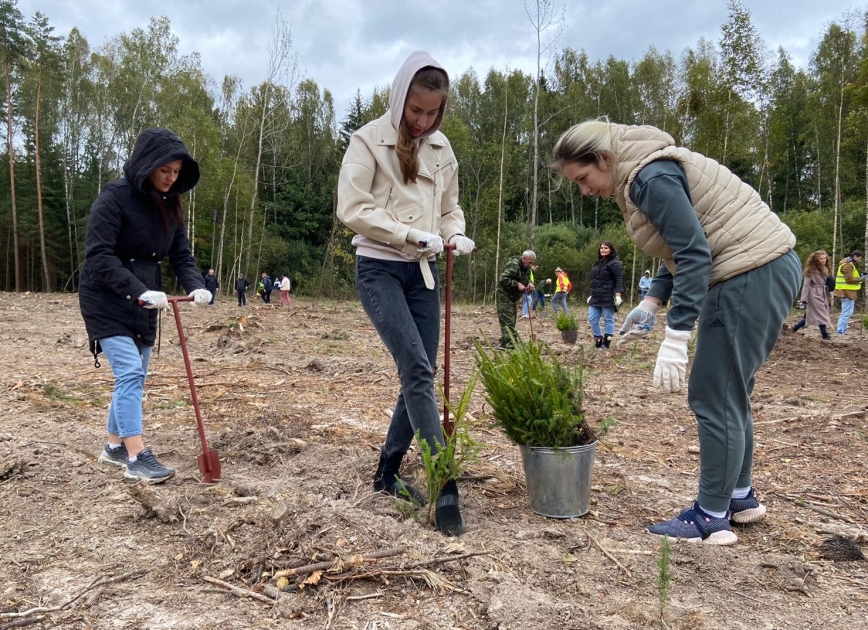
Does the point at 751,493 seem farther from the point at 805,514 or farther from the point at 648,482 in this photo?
the point at 648,482

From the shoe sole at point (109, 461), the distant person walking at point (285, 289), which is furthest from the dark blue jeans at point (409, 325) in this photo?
the distant person walking at point (285, 289)

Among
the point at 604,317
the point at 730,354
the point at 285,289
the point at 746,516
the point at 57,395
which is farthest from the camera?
the point at 285,289

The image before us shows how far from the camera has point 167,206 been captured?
3.56m

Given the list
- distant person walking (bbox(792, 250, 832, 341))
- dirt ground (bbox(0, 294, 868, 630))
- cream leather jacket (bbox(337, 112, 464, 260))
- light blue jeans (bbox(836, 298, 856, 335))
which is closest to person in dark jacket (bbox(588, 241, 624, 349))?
distant person walking (bbox(792, 250, 832, 341))

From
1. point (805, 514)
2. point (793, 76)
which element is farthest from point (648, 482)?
point (793, 76)

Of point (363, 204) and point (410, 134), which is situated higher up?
point (410, 134)

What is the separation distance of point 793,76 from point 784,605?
44936 mm

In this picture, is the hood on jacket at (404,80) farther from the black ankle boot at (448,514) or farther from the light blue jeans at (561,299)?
the light blue jeans at (561,299)

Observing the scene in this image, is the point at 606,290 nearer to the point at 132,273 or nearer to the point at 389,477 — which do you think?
the point at 389,477

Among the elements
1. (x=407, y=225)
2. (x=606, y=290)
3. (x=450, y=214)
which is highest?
(x=450, y=214)

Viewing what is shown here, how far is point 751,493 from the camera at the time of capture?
3012mm

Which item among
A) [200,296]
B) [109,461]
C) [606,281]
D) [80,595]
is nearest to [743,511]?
[80,595]

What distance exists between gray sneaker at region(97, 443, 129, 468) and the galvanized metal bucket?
2.34 m

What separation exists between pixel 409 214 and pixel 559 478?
1399 mm
